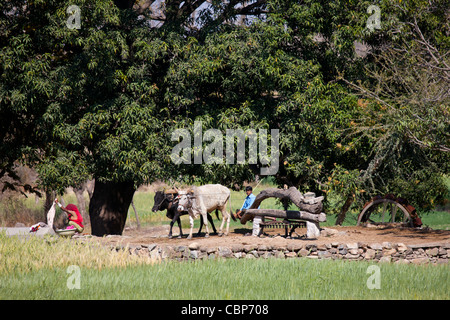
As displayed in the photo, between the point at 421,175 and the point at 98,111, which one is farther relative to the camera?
the point at 421,175

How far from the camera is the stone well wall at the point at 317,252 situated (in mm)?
13289

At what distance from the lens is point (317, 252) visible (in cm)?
1364

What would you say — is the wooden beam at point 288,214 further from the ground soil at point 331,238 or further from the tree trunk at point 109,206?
the tree trunk at point 109,206

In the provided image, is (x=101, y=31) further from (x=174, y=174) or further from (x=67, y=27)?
(x=174, y=174)

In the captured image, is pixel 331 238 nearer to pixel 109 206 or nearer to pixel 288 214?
pixel 288 214

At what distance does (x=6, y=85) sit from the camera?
16.6 m

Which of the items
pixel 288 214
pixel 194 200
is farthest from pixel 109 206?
pixel 288 214

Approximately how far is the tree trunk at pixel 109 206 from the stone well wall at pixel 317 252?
227 inches

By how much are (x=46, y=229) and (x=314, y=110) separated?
8485mm

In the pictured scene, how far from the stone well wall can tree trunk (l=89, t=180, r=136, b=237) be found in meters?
5.76

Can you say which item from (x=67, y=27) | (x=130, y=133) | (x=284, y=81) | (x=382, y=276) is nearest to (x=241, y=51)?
(x=284, y=81)

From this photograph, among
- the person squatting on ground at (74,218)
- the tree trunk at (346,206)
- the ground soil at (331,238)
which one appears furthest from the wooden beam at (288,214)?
the person squatting on ground at (74,218)

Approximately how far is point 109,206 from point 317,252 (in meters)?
8.71

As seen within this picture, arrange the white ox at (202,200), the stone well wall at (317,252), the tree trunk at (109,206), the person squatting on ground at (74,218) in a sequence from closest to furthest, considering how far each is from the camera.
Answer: the stone well wall at (317,252), the white ox at (202,200), the person squatting on ground at (74,218), the tree trunk at (109,206)
